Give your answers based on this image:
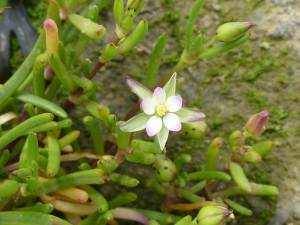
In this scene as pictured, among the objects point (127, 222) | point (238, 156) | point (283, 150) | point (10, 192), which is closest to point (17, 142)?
point (10, 192)

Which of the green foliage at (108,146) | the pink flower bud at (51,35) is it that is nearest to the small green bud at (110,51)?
the green foliage at (108,146)

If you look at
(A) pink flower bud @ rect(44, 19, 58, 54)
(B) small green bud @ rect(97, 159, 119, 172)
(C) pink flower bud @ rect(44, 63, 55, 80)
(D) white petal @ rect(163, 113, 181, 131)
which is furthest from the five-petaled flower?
(C) pink flower bud @ rect(44, 63, 55, 80)

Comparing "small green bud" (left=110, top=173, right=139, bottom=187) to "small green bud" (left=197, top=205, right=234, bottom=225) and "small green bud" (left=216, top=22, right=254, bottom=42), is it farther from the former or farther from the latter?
"small green bud" (left=216, top=22, right=254, bottom=42)

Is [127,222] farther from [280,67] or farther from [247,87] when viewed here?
[280,67]

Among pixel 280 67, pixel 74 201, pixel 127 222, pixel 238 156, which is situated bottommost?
pixel 127 222

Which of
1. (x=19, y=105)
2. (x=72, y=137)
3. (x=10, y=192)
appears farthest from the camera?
(x=19, y=105)

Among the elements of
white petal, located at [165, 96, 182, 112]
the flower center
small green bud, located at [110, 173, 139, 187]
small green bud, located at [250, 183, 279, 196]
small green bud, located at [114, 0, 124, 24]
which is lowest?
small green bud, located at [250, 183, 279, 196]
